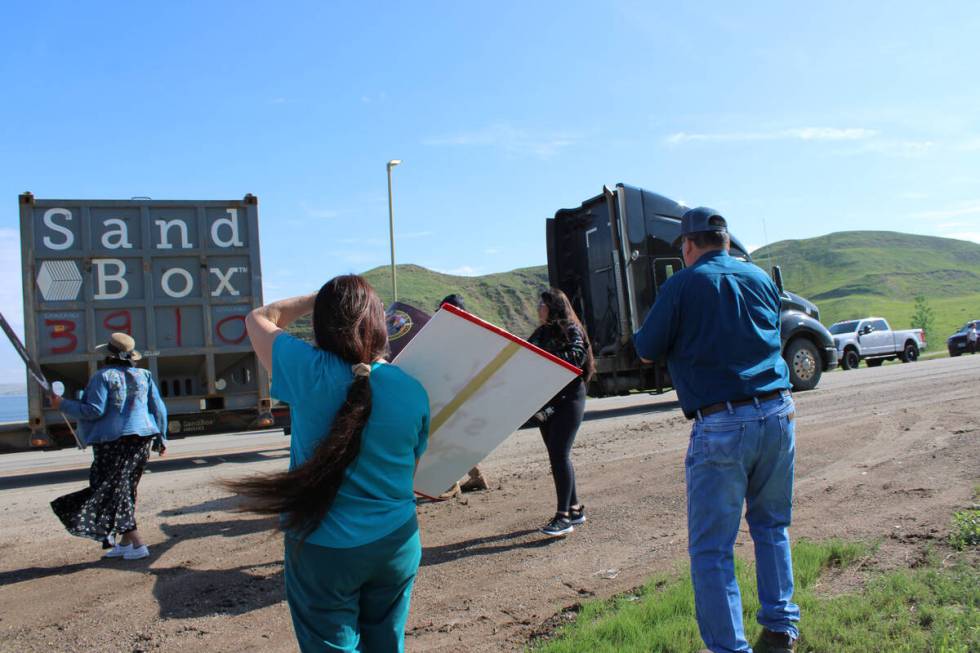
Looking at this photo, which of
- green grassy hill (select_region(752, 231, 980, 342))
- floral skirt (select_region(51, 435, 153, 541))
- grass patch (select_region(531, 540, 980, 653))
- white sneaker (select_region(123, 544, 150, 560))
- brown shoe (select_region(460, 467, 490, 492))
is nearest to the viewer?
grass patch (select_region(531, 540, 980, 653))

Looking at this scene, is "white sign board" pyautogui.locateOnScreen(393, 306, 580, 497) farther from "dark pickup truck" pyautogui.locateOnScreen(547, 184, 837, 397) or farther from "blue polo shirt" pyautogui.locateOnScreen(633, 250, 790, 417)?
"dark pickup truck" pyautogui.locateOnScreen(547, 184, 837, 397)

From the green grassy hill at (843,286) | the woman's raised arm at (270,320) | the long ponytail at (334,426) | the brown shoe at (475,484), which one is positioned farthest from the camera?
the green grassy hill at (843,286)

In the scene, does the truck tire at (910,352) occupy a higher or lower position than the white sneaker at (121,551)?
higher

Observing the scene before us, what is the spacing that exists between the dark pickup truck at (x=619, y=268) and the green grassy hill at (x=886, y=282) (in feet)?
340

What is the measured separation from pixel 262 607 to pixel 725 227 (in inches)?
139

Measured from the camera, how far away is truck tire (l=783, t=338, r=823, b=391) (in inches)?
573

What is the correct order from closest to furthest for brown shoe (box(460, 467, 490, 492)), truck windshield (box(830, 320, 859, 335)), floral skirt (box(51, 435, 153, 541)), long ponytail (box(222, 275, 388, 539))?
long ponytail (box(222, 275, 388, 539))
floral skirt (box(51, 435, 153, 541))
brown shoe (box(460, 467, 490, 492))
truck windshield (box(830, 320, 859, 335))

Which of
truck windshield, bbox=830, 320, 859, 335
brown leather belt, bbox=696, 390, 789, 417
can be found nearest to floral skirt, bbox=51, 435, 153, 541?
brown leather belt, bbox=696, 390, 789, 417

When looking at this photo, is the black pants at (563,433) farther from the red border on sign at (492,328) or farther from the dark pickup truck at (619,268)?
the dark pickup truck at (619,268)

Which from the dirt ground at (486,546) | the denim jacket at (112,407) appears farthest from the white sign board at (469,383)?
the denim jacket at (112,407)

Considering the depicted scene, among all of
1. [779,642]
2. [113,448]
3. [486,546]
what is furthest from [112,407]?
[779,642]

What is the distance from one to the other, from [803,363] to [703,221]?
12.5 metres

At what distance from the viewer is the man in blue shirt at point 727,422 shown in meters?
3.07

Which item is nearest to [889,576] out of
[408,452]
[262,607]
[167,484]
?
[408,452]
